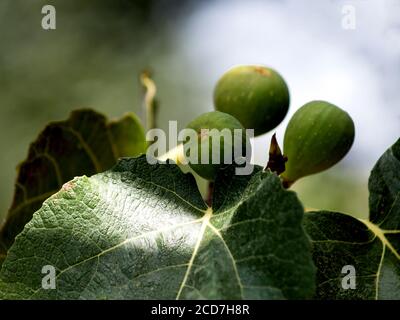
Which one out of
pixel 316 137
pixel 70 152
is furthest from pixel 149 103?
pixel 316 137

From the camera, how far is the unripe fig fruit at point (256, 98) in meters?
1.13

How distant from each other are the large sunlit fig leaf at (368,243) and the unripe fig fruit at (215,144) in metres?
0.14

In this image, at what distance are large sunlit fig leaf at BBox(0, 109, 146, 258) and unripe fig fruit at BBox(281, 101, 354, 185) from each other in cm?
43

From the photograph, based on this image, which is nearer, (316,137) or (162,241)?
(162,241)

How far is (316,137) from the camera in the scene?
1.05 metres

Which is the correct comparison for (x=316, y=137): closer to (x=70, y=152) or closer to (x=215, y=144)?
(x=215, y=144)

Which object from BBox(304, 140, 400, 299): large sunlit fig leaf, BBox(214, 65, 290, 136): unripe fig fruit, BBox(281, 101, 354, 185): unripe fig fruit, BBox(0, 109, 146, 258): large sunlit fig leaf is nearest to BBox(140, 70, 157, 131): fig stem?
BBox(0, 109, 146, 258): large sunlit fig leaf

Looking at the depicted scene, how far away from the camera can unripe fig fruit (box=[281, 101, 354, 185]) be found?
105 centimetres

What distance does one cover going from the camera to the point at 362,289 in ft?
2.85

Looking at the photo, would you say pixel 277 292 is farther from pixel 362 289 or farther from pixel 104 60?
pixel 104 60

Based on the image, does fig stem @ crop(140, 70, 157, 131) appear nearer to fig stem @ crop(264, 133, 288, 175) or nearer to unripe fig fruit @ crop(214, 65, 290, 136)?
unripe fig fruit @ crop(214, 65, 290, 136)

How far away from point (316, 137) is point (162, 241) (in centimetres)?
35

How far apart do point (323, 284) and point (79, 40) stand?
3079mm
